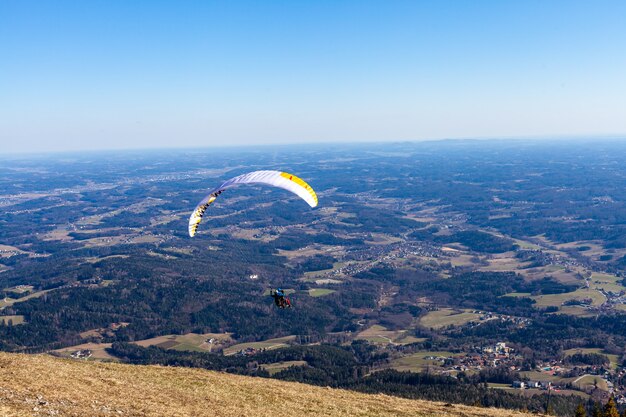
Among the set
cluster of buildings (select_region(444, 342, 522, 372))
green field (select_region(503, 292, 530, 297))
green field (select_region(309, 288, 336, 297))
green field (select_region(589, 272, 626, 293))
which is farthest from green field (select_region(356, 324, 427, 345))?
green field (select_region(589, 272, 626, 293))

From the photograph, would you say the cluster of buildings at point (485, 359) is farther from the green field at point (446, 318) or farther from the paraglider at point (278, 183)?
the paraglider at point (278, 183)

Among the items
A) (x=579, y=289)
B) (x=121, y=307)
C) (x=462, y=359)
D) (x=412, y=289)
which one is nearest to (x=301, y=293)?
(x=412, y=289)

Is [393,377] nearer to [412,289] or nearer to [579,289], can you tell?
[412,289]

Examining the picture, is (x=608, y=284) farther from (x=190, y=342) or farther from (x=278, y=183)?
(x=278, y=183)

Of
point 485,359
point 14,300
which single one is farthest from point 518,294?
point 14,300

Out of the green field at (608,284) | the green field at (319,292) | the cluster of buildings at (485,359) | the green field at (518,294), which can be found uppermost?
the cluster of buildings at (485,359)

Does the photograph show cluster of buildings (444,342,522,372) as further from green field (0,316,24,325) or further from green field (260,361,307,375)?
green field (0,316,24,325)

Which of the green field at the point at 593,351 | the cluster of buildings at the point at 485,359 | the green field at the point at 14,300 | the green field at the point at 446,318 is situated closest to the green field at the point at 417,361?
the cluster of buildings at the point at 485,359
